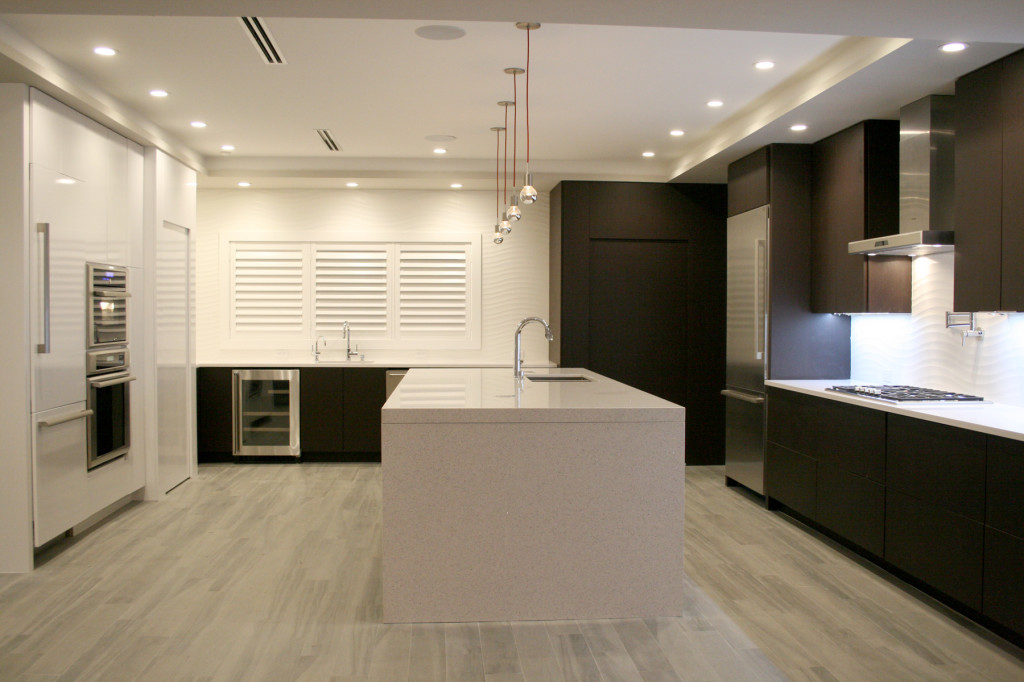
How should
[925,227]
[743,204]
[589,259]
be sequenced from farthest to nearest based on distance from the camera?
[589,259] < [743,204] < [925,227]

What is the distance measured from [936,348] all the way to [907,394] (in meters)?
0.52

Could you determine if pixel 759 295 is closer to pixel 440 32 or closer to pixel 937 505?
pixel 937 505

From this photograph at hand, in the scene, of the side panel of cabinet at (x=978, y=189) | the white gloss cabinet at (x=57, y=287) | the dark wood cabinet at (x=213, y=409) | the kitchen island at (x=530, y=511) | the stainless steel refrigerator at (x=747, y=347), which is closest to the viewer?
the kitchen island at (x=530, y=511)

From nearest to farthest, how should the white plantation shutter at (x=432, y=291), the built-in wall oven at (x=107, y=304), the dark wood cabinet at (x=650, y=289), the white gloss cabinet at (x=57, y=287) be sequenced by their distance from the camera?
the white gloss cabinet at (x=57, y=287)
the built-in wall oven at (x=107, y=304)
the dark wood cabinet at (x=650, y=289)
the white plantation shutter at (x=432, y=291)

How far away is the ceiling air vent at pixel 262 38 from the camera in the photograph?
10.9ft

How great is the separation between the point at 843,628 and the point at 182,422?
4552 mm

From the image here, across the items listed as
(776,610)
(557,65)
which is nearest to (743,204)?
(557,65)

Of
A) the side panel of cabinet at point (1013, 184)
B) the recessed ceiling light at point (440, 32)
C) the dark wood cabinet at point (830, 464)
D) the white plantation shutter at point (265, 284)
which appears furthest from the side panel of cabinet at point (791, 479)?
the white plantation shutter at point (265, 284)

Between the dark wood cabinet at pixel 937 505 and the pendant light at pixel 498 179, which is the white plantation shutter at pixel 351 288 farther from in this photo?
the dark wood cabinet at pixel 937 505

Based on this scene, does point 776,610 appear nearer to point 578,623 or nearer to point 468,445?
point 578,623

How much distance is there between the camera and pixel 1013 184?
3189mm

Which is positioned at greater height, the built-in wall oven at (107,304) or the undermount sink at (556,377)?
the built-in wall oven at (107,304)

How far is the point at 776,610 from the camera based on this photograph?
3.27 metres

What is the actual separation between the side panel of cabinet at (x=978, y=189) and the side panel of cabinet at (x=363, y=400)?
435 cm
